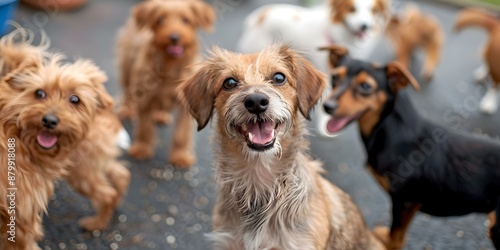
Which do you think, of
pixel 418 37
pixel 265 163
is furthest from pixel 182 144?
pixel 418 37

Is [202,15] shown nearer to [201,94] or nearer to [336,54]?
[336,54]

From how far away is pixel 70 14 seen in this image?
6297mm

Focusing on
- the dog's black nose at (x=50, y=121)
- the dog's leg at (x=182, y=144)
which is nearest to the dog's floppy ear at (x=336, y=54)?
the dog's leg at (x=182, y=144)

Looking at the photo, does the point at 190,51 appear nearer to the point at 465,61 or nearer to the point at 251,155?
the point at 251,155

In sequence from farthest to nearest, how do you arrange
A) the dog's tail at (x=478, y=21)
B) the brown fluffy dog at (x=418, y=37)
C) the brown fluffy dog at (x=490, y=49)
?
1. the brown fluffy dog at (x=418, y=37)
2. the dog's tail at (x=478, y=21)
3. the brown fluffy dog at (x=490, y=49)

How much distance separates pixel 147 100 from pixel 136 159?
56cm

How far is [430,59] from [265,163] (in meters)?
3.64

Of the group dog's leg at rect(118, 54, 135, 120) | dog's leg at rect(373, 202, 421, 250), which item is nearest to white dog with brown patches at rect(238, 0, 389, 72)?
dog's leg at rect(118, 54, 135, 120)

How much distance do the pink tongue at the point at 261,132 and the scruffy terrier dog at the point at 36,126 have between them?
999 mm

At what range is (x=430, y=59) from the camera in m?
5.68

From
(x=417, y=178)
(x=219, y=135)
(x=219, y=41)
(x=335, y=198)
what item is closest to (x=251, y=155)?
(x=219, y=135)

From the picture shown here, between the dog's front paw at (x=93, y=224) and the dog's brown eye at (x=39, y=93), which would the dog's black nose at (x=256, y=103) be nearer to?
the dog's brown eye at (x=39, y=93)

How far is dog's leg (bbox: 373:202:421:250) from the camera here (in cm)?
341

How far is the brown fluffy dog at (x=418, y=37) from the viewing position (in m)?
5.65
